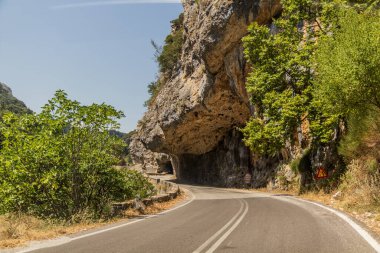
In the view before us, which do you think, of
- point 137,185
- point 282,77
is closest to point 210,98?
point 282,77

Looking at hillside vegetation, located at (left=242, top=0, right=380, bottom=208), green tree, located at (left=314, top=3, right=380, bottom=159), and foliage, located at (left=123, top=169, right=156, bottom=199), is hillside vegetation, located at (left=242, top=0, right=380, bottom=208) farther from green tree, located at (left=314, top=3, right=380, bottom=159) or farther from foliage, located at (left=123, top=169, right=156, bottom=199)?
foliage, located at (left=123, top=169, right=156, bottom=199)

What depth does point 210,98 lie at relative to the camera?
35531 millimetres

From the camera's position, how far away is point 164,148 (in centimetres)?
4894

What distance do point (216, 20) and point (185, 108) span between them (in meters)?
11.2

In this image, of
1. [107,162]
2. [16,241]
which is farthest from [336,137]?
[16,241]

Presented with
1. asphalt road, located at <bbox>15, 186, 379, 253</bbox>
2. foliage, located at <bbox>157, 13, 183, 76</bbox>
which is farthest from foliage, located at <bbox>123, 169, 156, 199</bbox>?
foliage, located at <bbox>157, 13, 183, 76</bbox>

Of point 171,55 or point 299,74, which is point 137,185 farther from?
point 171,55

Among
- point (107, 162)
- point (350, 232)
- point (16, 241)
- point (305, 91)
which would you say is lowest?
point (16, 241)

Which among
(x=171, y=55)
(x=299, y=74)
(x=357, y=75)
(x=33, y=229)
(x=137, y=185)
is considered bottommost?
(x=33, y=229)

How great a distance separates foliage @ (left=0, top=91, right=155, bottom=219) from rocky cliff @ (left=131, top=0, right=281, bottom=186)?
20.7 m

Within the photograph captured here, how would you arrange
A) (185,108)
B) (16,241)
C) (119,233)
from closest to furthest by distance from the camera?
(16,241), (119,233), (185,108)

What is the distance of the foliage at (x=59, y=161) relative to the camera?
434 inches

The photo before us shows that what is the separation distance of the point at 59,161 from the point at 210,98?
25043 mm

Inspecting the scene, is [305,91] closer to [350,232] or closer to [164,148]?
[350,232]
